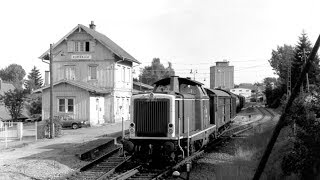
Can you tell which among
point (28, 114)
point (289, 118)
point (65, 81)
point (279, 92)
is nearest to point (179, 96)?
point (289, 118)

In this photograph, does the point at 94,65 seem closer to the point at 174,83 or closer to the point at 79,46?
the point at 79,46

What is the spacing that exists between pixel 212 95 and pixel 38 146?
9.65 metres

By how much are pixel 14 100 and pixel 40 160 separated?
2493 centimetres

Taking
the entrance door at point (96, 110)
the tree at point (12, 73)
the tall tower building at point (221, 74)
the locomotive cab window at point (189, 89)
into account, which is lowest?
the entrance door at point (96, 110)

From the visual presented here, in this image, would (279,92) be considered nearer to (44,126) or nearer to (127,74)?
(127,74)

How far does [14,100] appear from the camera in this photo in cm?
3747

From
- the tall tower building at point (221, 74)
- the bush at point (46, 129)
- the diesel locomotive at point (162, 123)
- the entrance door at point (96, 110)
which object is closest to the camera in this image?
the diesel locomotive at point (162, 123)

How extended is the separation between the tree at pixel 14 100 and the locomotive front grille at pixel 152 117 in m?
27.7

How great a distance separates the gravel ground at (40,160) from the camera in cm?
1225

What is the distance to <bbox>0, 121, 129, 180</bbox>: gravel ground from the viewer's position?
12.3m

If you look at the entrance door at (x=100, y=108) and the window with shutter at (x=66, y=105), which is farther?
the entrance door at (x=100, y=108)

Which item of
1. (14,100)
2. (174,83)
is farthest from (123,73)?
(174,83)

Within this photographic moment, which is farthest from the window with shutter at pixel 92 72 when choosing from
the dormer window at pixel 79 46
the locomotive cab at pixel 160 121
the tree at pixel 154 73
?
the tree at pixel 154 73

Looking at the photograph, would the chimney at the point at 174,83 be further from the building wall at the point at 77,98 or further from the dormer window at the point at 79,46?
the dormer window at the point at 79,46
